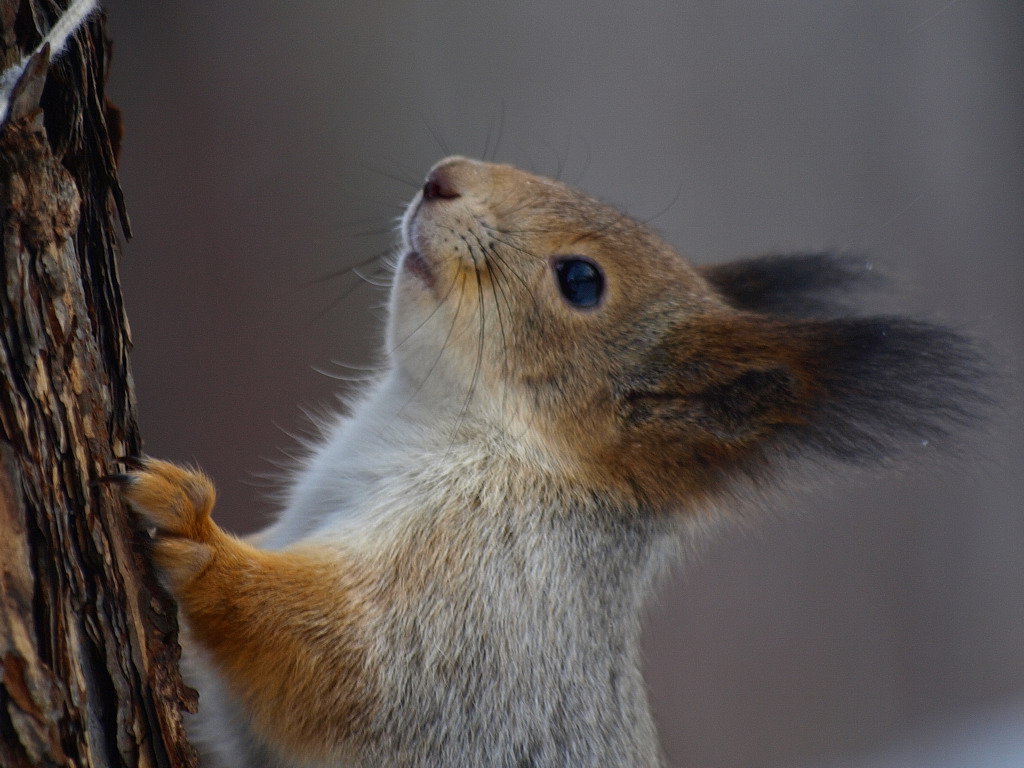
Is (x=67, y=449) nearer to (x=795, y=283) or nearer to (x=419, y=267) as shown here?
(x=419, y=267)

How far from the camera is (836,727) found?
343 cm

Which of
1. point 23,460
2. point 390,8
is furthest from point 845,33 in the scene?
point 23,460

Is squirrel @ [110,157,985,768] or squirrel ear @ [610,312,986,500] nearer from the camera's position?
squirrel @ [110,157,985,768]

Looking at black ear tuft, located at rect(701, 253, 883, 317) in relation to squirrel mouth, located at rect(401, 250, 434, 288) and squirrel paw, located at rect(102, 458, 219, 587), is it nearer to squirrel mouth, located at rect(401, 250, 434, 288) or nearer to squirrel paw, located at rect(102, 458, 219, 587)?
squirrel mouth, located at rect(401, 250, 434, 288)

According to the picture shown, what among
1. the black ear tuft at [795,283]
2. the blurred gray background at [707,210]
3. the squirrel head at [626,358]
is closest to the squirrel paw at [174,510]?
the squirrel head at [626,358]

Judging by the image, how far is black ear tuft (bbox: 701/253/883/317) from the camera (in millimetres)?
1932

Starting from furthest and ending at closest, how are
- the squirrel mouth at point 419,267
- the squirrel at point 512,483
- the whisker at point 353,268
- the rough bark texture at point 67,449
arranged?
the whisker at point 353,268 < the squirrel mouth at point 419,267 < the squirrel at point 512,483 < the rough bark texture at point 67,449

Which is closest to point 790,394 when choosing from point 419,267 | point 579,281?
point 579,281

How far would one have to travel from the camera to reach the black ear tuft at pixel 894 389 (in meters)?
1.46

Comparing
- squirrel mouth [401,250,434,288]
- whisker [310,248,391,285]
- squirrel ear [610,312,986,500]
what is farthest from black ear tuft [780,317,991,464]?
whisker [310,248,391,285]

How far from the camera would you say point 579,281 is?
1710 millimetres

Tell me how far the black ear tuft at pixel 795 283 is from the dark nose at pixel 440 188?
0.58m

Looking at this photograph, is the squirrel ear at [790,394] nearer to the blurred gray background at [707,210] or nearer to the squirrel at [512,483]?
the squirrel at [512,483]

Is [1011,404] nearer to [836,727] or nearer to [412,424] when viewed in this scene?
[412,424]
